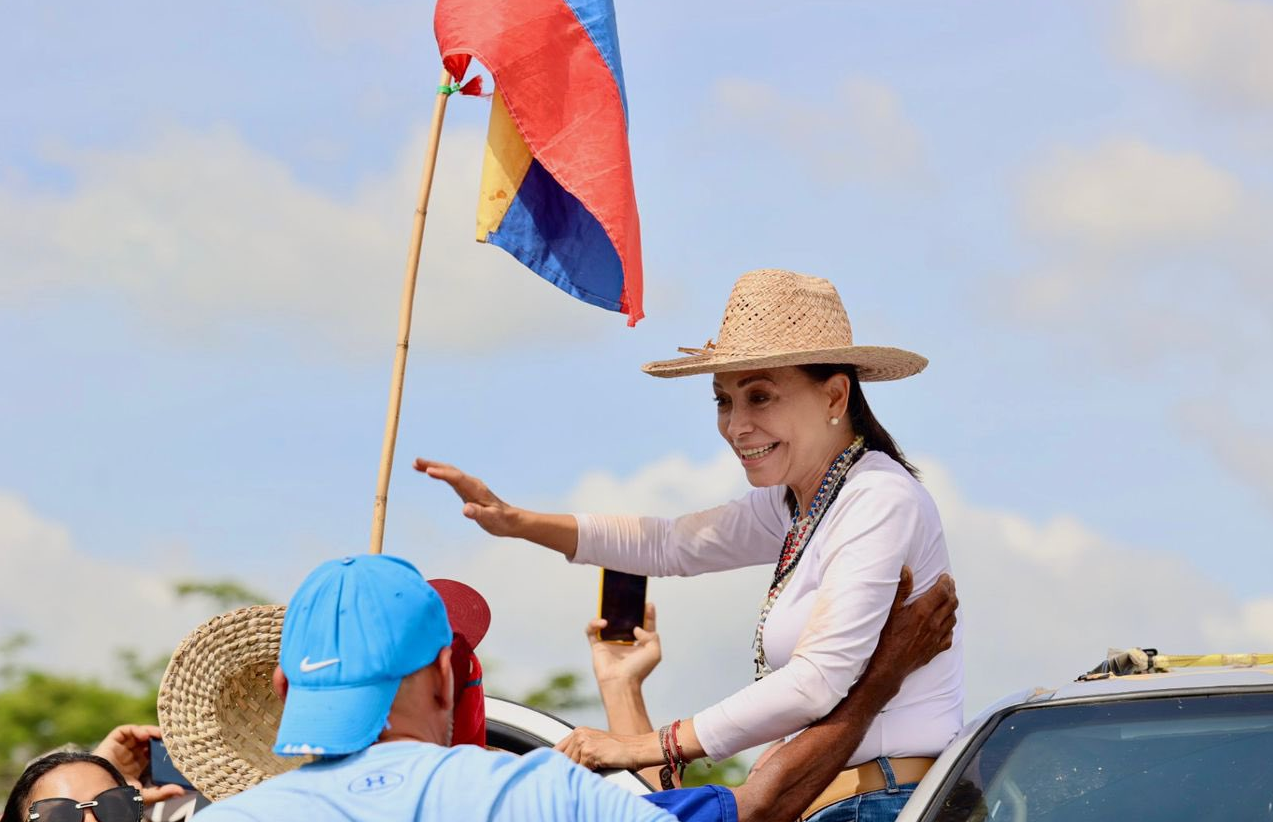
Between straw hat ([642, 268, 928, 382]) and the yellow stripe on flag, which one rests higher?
the yellow stripe on flag

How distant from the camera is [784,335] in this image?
13.8ft

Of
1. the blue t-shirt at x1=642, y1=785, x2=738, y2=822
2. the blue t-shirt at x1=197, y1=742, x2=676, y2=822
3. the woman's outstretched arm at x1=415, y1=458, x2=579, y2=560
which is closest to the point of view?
the blue t-shirt at x1=197, y1=742, x2=676, y2=822

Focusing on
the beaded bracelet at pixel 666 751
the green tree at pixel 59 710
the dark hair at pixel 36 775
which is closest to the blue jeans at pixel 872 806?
the beaded bracelet at pixel 666 751

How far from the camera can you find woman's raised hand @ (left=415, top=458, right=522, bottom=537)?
4527mm

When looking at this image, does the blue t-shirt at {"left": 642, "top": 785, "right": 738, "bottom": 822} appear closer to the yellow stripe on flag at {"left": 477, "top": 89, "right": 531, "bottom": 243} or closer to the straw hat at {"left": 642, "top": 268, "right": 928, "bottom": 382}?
the straw hat at {"left": 642, "top": 268, "right": 928, "bottom": 382}

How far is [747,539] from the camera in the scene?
471 cm

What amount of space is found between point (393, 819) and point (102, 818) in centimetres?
185

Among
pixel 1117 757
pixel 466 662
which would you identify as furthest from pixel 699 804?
pixel 1117 757

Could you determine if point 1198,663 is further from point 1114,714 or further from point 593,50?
point 593,50

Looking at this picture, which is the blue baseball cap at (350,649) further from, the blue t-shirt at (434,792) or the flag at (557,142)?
the flag at (557,142)

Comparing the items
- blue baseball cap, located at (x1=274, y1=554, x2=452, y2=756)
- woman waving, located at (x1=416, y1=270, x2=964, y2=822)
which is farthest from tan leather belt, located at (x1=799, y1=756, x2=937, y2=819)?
blue baseball cap, located at (x1=274, y1=554, x2=452, y2=756)

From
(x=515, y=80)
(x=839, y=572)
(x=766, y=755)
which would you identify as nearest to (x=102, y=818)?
(x=766, y=755)

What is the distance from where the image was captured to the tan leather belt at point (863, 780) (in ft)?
12.7

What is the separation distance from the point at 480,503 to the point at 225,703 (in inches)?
44.0
